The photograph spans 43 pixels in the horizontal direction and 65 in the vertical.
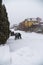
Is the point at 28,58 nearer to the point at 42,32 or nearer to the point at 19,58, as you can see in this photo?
the point at 19,58

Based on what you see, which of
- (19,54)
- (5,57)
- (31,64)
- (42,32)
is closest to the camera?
(31,64)

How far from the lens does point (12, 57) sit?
605cm

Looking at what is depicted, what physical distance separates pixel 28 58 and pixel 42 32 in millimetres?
9801

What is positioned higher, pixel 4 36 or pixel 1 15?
pixel 1 15


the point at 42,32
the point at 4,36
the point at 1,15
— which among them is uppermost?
the point at 1,15

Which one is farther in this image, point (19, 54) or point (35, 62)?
point (19, 54)

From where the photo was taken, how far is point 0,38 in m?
8.59

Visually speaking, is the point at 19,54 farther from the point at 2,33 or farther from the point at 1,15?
the point at 1,15

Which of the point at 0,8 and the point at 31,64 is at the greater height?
the point at 0,8

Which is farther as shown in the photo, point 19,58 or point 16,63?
point 19,58

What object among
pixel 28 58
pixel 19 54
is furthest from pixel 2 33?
pixel 28 58

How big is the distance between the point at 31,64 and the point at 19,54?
121 centimetres

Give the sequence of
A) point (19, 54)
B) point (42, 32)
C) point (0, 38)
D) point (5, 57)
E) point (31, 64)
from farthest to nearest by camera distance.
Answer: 1. point (42, 32)
2. point (0, 38)
3. point (19, 54)
4. point (5, 57)
5. point (31, 64)

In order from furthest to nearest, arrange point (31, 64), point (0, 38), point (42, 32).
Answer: point (42, 32) → point (0, 38) → point (31, 64)
